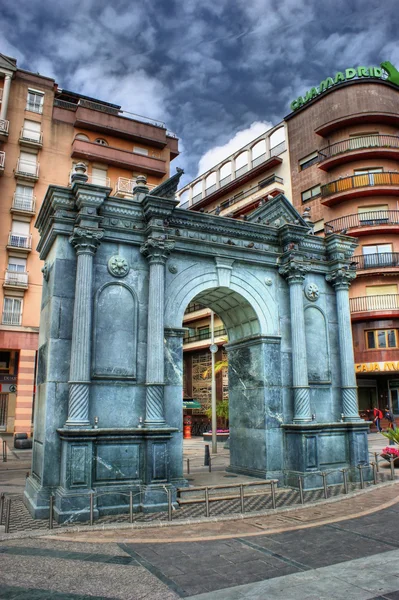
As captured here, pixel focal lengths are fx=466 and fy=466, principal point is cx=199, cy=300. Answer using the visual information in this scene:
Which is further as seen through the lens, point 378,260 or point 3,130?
point 378,260

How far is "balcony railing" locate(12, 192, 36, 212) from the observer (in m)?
32.8

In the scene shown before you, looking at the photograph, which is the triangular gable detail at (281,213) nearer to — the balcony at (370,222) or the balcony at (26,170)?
the balcony at (370,222)

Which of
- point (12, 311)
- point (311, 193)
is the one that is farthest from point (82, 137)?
point (311, 193)

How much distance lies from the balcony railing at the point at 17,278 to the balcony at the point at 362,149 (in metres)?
24.2

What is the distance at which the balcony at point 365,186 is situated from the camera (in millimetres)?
34812

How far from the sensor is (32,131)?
34375 mm

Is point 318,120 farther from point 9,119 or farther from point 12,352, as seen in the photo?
point 12,352

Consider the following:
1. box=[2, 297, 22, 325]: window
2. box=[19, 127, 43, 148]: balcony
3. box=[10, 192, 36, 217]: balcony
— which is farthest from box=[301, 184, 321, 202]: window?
box=[2, 297, 22, 325]: window

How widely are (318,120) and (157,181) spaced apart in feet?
46.8

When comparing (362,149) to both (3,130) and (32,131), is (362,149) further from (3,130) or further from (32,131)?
(3,130)

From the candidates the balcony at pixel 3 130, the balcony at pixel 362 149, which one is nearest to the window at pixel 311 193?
the balcony at pixel 362 149

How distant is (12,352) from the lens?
3491cm

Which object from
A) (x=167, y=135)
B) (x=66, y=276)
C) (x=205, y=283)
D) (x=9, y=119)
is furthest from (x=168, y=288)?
(x=167, y=135)

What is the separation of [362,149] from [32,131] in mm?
24749
